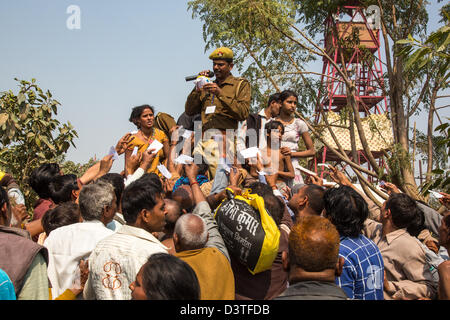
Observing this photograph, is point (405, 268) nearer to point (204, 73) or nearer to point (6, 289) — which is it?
point (6, 289)

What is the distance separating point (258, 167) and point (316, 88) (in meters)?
3.79

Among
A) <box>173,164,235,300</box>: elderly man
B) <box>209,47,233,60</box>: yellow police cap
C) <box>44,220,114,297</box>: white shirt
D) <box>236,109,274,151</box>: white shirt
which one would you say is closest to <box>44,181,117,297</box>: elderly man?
<box>44,220,114,297</box>: white shirt

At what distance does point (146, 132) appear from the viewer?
718 cm

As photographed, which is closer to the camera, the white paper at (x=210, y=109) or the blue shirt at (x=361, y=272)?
the blue shirt at (x=361, y=272)

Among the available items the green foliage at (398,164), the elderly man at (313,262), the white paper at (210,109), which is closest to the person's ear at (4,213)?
the elderly man at (313,262)

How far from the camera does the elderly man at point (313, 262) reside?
106 inches

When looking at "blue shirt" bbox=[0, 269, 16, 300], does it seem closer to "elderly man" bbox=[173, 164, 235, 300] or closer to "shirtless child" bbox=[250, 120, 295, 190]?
"elderly man" bbox=[173, 164, 235, 300]

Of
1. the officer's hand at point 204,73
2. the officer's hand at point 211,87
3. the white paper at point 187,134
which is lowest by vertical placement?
the white paper at point 187,134

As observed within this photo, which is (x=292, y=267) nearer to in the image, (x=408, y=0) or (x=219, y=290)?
(x=219, y=290)

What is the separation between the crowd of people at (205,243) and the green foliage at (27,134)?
5.39 feet

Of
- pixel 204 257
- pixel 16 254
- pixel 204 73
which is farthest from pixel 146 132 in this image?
pixel 16 254

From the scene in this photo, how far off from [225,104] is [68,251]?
3.54 metres

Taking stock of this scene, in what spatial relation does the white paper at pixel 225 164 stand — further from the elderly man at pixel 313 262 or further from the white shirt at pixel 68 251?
the elderly man at pixel 313 262

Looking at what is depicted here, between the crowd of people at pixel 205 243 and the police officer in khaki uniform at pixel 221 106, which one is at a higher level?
the police officer in khaki uniform at pixel 221 106
